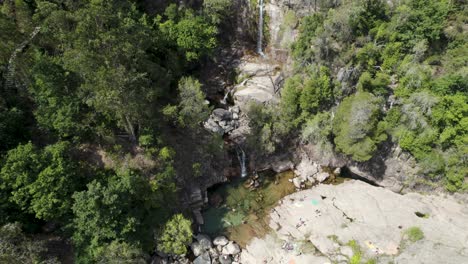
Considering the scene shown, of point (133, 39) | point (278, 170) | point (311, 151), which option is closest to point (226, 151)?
point (278, 170)

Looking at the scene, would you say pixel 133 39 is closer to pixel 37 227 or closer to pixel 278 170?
pixel 37 227

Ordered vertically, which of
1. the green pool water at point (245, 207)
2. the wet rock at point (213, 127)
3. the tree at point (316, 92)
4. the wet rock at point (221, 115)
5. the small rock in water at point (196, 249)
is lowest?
the small rock in water at point (196, 249)

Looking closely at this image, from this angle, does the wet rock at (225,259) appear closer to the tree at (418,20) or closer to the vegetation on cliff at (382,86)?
the vegetation on cliff at (382,86)

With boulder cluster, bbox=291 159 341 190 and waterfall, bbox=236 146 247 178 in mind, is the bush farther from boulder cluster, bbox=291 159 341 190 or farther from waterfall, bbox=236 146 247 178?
waterfall, bbox=236 146 247 178

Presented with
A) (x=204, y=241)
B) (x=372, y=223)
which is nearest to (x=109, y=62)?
(x=204, y=241)

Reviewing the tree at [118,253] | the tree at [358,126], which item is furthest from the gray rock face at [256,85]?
the tree at [118,253]

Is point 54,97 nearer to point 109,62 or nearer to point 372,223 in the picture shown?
point 109,62

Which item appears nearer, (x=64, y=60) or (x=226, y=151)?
(x=64, y=60)

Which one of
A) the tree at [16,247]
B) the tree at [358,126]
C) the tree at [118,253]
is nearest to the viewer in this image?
the tree at [16,247]
